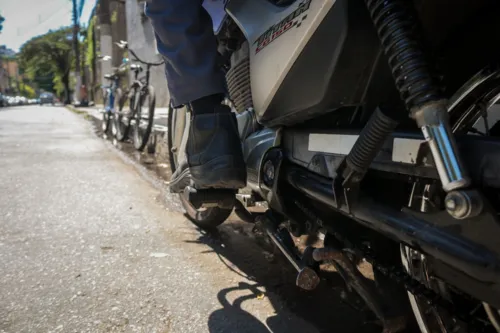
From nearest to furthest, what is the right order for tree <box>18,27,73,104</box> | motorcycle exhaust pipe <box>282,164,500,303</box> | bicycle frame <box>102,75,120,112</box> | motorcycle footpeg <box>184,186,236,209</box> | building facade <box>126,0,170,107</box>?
motorcycle exhaust pipe <box>282,164,500,303</box> → motorcycle footpeg <box>184,186,236,209</box> → bicycle frame <box>102,75,120,112</box> → building facade <box>126,0,170,107</box> → tree <box>18,27,73,104</box>

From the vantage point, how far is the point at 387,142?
43.4 inches

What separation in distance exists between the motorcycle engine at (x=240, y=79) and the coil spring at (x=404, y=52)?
34.2 inches

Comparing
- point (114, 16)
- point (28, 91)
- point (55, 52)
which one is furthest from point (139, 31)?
point (28, 91)

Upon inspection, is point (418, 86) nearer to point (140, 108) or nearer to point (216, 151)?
point (216, 151)

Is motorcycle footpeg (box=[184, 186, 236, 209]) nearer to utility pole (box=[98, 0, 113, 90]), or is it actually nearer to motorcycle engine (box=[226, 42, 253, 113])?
motorcycle engine (box=[226, 42, 253, 113])

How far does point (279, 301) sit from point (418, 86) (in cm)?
133

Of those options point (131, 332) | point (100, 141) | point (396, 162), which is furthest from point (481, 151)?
point (100, 141)

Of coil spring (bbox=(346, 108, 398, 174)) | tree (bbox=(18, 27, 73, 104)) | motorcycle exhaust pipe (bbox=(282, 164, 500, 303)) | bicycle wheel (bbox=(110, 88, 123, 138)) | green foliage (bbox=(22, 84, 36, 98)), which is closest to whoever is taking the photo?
motorcycle exhaust pipe (bbox=(282, 164, 500, 303))

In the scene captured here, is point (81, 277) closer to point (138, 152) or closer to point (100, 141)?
point (138, 152)

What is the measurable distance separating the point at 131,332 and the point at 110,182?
9.41 feet

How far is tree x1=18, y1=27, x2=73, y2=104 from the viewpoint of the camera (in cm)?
5969

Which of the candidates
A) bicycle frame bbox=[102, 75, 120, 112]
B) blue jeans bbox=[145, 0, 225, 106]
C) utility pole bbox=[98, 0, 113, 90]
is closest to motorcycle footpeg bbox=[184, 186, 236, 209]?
blue jeans bbox=[145, 0, 225, 106]

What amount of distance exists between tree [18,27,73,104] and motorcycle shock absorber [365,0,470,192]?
204ft

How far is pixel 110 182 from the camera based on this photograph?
439 centimetres
